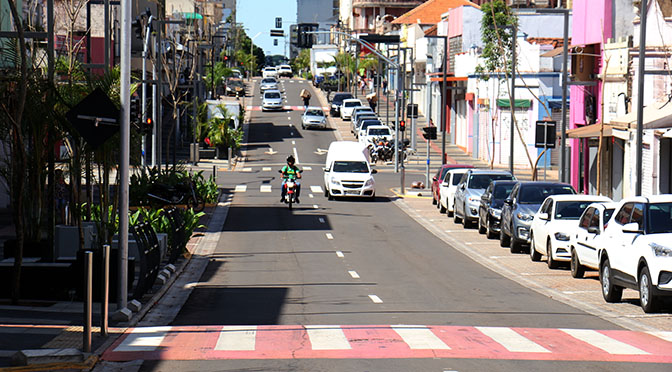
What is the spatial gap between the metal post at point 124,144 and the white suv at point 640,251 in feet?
26.7

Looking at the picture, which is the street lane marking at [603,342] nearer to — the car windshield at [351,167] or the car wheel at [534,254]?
the car wheel at [534,254]

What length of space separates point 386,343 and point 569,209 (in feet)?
41.2

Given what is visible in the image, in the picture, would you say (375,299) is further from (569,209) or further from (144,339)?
(569,209)

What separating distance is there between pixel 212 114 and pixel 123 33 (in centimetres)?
5266

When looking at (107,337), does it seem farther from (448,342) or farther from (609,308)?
(609,308)

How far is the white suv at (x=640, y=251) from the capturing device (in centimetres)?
1692

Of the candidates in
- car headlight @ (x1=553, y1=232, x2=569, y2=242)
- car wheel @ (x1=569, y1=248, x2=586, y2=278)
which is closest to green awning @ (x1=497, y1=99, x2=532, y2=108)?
car headlight @ (x1=553, y1=232, x2=569, y2=242)

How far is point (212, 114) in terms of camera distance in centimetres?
6788

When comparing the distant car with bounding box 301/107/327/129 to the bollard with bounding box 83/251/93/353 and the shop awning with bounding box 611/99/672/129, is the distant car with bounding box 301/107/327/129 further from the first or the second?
the bollard with bounding box 83/251/93/353

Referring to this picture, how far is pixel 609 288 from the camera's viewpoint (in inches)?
748

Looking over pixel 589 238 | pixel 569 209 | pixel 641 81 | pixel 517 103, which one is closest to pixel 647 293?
pixel 589 238

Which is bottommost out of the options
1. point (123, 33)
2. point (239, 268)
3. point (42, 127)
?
point (239, 268)

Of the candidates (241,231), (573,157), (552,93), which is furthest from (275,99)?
(241,231)

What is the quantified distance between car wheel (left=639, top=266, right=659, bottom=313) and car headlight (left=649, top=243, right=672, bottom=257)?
1.03ft
